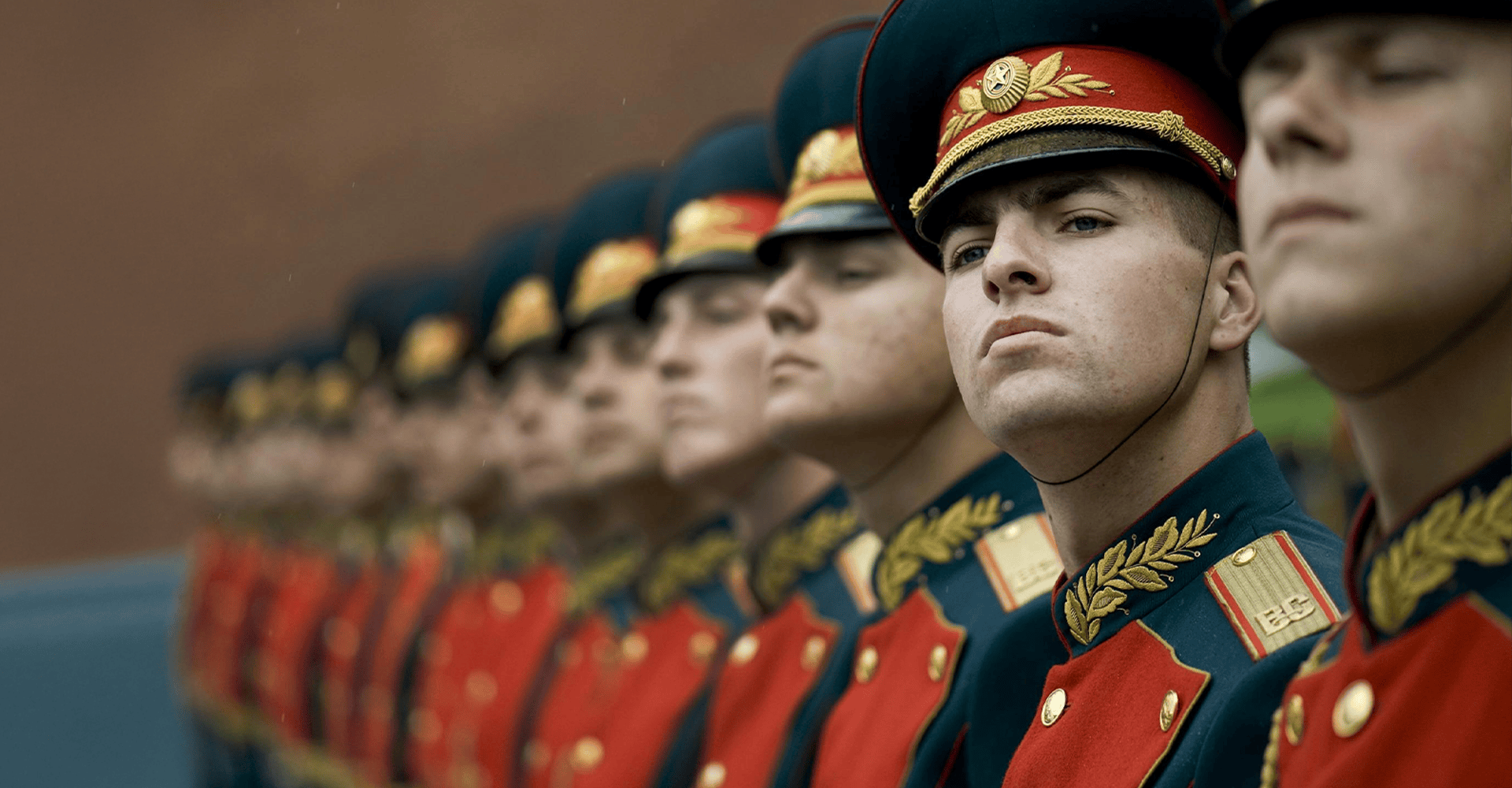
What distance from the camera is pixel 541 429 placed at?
4.23 meters

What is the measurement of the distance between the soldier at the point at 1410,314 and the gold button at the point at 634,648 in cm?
249

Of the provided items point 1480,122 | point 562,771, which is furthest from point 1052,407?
point 562,771

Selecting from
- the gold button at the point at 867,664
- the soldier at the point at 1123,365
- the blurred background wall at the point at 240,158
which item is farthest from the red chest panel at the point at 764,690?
the blurred background wall at the point at 240,158

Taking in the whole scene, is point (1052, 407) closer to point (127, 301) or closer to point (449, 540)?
point (449, 540)

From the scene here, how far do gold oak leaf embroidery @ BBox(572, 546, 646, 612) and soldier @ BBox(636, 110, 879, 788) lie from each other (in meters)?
0.93

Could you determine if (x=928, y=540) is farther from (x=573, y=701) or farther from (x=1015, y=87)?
(x=573, y=701)

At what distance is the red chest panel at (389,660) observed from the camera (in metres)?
5.76

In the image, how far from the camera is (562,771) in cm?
363

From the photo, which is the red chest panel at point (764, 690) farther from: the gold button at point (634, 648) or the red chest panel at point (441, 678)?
the red chest panel at point (441, 678)

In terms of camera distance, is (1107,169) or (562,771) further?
(562,771)

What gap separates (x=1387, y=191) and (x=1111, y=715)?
0.68 meters

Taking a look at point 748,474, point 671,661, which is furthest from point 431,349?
point 748,474

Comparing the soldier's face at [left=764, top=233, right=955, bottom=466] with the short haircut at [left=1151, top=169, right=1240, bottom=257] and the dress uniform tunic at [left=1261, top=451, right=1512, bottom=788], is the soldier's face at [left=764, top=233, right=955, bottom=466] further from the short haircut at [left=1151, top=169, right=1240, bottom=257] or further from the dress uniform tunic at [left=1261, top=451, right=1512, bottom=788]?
the dress uniform tunic at [left=1261, top=451, right=1512, bottom=788]

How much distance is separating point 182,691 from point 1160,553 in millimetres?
8914
